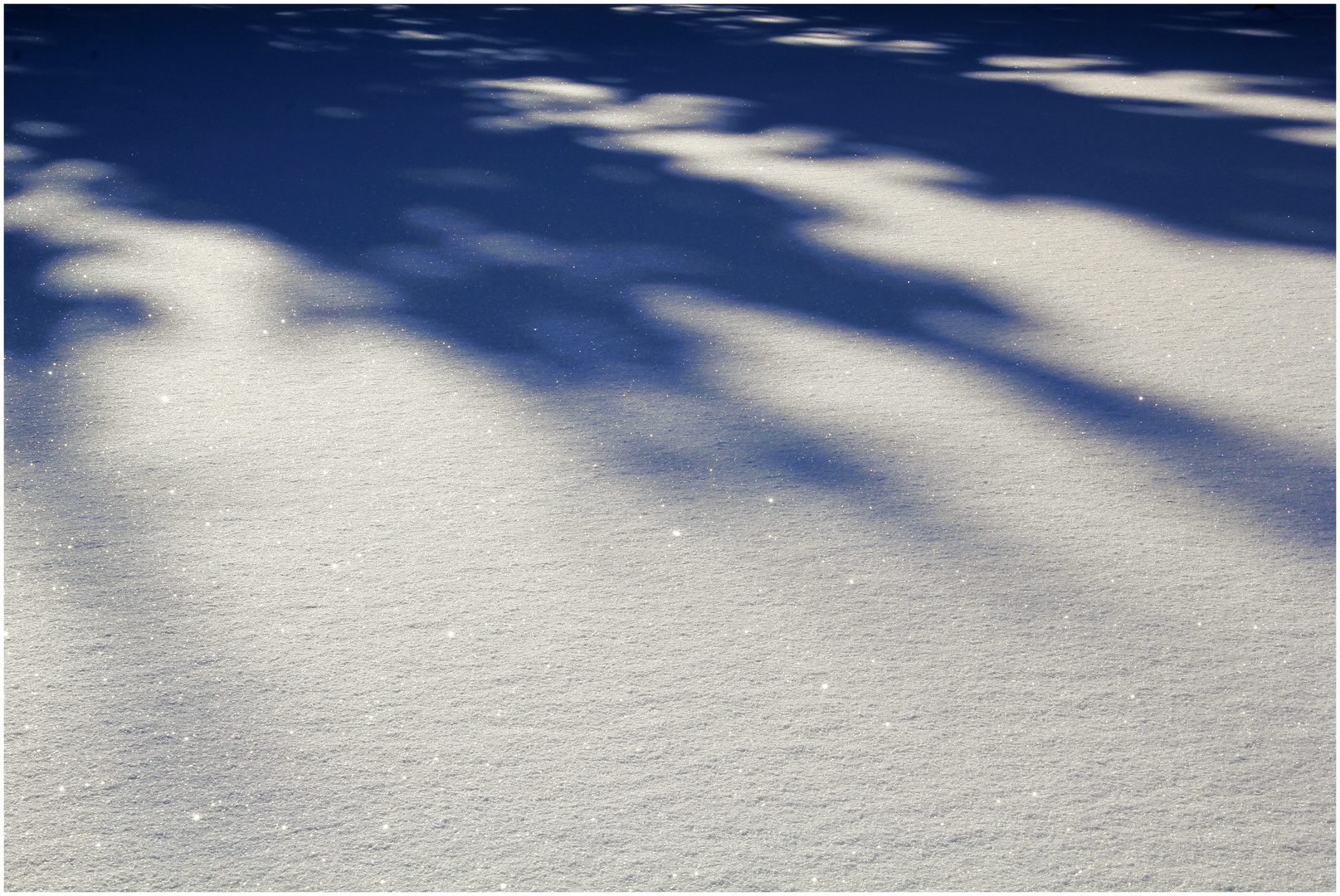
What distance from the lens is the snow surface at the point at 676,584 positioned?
153 centimetres

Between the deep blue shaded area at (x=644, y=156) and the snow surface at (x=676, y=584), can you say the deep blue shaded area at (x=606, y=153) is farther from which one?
the snow surface at (x=676, y=584)

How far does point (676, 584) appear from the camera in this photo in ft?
6.61

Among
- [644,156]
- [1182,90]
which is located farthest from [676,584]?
[1182,90]

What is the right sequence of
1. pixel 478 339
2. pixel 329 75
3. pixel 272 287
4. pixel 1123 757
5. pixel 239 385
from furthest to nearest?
pixel 329 75 < pixel 272 287 < pixel 478 339 < pixel 239 385 < pixel 1123 757

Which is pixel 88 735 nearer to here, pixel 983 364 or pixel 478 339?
pixel 478 339

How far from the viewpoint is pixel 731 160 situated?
186 inches

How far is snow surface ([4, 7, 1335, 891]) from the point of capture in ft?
5.01

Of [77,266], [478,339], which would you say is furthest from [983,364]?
[77,266]

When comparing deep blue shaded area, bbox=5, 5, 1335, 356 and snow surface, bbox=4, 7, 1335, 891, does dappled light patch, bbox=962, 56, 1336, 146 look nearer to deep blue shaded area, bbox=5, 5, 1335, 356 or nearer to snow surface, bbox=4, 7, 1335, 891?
deep blue shaded area, bbox=5, 5, 1335, 356


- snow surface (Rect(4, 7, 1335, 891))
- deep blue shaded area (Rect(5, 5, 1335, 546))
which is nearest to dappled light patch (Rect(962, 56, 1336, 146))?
deep blue shaded area (Rect(5, 5, 1335, 546))

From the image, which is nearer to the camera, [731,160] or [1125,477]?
[1125,477]

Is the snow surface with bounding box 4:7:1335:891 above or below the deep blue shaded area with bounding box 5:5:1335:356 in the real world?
below

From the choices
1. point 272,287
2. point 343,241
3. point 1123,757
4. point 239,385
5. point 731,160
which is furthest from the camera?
point 731,160

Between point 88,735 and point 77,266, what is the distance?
7.66ft
